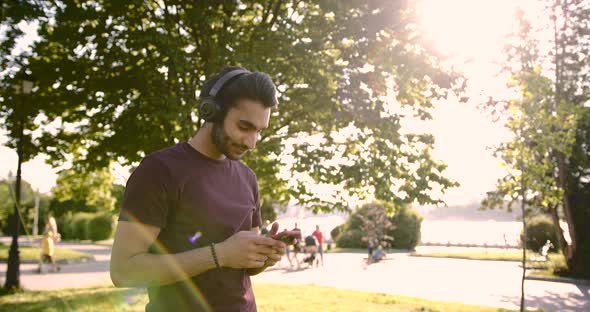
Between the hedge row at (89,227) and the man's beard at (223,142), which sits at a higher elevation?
the man's beard at (223,142)

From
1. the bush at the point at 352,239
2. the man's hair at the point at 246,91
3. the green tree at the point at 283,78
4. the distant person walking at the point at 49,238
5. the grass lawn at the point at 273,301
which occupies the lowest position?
the bush at the point at 352,239

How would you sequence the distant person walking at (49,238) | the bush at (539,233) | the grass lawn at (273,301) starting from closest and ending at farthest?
the grass lawn at (273,301), the distant person walking at (49,238), the bush at (539,233)

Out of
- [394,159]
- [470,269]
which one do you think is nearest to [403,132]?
[394,159]

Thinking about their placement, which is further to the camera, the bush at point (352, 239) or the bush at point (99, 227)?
the bush at point (99, 227)

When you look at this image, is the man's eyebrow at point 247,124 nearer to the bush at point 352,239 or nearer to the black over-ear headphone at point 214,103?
the black over-ear headphone at point 214,103

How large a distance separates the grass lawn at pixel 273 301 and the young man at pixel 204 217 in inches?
322

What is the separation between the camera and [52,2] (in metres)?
9.90

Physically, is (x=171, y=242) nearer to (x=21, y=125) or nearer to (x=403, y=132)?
(x=403, y=132)

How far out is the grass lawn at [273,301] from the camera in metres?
9.95

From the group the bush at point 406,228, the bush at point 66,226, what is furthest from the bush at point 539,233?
the bush at point 66,226

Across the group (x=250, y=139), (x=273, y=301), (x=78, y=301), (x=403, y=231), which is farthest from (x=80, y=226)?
(x=250, y=139)

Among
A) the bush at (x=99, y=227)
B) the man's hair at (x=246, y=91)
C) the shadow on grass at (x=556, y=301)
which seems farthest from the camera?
the bush at (x=99, y=227)

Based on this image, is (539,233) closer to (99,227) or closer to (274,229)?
(274,229)

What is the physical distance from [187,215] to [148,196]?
213 millimetres
